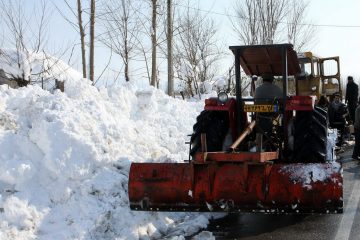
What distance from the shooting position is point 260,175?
18.1 ft

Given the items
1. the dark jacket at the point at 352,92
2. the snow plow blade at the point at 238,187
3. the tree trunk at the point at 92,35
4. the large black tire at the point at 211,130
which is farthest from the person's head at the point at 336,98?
the snow plow blade at the point at 238,187

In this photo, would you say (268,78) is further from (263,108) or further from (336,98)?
(336,98)

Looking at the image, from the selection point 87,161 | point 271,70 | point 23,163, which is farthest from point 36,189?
point 271,70

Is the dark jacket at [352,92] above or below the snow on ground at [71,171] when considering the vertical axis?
above

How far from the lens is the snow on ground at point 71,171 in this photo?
5.27 metres

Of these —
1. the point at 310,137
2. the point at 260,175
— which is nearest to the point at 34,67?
the point at 310,137

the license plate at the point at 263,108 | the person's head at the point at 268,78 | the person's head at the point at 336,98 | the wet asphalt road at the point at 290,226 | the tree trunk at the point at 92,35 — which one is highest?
the tree trunk at the point at 92,35

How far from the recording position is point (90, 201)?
568cm

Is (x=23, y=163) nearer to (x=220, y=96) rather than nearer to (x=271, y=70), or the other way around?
(x=220, y=96)

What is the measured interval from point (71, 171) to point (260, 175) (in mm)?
2317

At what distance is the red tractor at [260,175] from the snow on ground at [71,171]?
37 centimetres

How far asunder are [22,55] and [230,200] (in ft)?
27.3

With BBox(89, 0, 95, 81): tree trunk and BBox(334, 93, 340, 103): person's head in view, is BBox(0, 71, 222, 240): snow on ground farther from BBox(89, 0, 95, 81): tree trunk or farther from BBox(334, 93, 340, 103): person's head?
BBox(89, 0, 95, 81): tree trunk

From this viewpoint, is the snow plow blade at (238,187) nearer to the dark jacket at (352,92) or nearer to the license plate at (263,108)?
the license plate at (263,108)
